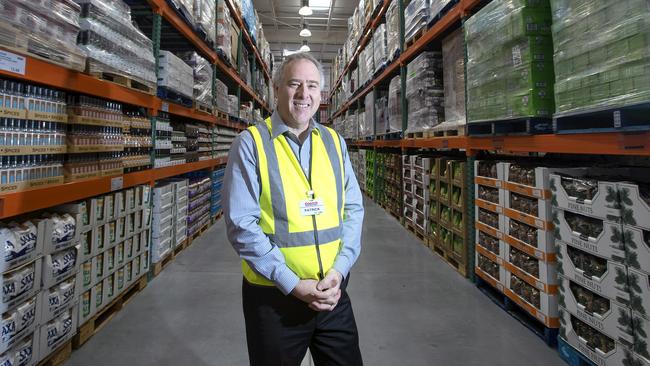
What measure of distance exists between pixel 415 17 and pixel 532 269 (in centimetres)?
391

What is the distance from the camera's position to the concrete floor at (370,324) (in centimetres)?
237

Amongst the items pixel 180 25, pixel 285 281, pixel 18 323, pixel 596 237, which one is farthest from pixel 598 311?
pixel 180 25

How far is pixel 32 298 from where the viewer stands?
6.66ft

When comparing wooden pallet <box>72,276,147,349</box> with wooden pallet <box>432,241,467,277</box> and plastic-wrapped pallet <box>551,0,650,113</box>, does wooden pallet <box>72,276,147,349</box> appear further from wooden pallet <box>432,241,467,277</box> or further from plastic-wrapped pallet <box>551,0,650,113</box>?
plastic-wrapped pallet <box>551,0,650,113</box>

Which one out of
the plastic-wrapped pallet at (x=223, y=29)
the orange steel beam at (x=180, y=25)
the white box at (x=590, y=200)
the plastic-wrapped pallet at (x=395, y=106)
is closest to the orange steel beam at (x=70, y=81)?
the orange steel beam at (x=180, y=25)

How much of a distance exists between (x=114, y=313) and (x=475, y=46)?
13.1 feet

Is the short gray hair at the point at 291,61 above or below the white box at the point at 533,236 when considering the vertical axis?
above

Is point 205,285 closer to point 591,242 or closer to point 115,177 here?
point 115,177

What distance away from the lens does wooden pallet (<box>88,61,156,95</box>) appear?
2632mm

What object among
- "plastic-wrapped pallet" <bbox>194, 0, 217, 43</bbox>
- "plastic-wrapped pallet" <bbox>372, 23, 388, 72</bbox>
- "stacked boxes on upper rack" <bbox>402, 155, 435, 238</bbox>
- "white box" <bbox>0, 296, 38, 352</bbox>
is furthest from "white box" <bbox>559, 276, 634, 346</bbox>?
"plastic-wrapped pallet" <bbox>372, 23, 388, 72</bbox>

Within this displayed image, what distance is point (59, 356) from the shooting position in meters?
2.26

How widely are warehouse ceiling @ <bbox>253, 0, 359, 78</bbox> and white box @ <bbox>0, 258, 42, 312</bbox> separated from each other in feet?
43.4

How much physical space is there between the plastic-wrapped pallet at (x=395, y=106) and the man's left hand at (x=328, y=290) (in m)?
5.13

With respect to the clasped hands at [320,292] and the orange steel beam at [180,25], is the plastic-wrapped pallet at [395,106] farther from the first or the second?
the clasped hands at [320,292]
